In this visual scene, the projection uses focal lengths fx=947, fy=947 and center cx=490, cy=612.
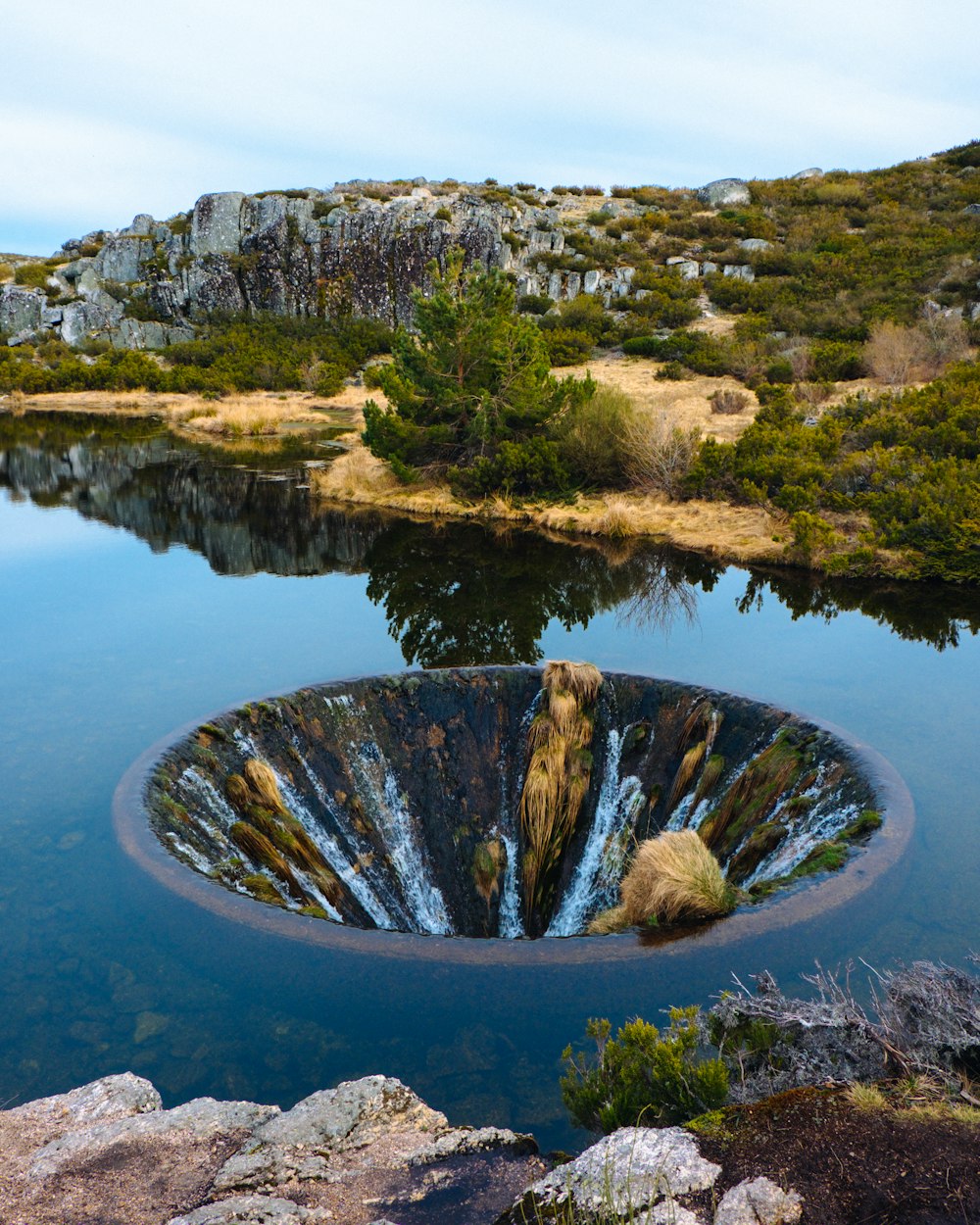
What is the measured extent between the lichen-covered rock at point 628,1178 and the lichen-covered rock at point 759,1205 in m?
0.13

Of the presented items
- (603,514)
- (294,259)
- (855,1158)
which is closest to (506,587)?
(603,514)

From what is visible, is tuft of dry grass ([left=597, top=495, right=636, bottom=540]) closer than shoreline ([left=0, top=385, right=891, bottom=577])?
No

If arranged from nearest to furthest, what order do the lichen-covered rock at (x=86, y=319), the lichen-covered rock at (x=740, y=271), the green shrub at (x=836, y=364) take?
→ the green shrub at (x=836, y=364) → the lichen-covered rock at (x=740, y=271) → the lichen-covered rock at (x=86, y=319)

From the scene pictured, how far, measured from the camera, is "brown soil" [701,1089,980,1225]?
4.09 m

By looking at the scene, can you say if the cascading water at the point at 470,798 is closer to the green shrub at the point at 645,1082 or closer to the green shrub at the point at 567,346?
the green shrub at the point at 645,1082

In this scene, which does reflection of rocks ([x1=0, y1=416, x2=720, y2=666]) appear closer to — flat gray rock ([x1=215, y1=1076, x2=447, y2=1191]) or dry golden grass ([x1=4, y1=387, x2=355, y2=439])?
dry golden grass ([x1=4, y1=387, x2=355, y2=439])

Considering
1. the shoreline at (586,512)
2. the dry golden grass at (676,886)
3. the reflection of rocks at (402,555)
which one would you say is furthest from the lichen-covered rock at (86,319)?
the dry golden grass at (676,886)

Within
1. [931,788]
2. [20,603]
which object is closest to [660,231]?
[20,603]

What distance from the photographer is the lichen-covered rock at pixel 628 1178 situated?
4230 mm

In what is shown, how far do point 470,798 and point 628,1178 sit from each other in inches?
346

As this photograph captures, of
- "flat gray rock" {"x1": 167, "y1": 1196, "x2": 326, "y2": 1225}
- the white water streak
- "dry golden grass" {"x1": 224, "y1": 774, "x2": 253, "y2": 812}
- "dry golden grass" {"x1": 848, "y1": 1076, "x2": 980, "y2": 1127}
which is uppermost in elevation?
"dry golden grass" {"x1": 848, "y1": 1076, "x2": 980, "y2": 1127}

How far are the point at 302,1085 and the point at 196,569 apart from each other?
728 inches

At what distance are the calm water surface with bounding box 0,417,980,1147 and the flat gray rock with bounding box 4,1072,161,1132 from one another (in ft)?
1.81

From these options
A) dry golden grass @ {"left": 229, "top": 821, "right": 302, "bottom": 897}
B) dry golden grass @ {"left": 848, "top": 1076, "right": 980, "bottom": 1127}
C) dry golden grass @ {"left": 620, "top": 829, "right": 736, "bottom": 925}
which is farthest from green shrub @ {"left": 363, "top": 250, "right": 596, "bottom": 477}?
dry golden grass @ {"left": 848, "top": 1076, "right": 980, "bottom": 1127}
